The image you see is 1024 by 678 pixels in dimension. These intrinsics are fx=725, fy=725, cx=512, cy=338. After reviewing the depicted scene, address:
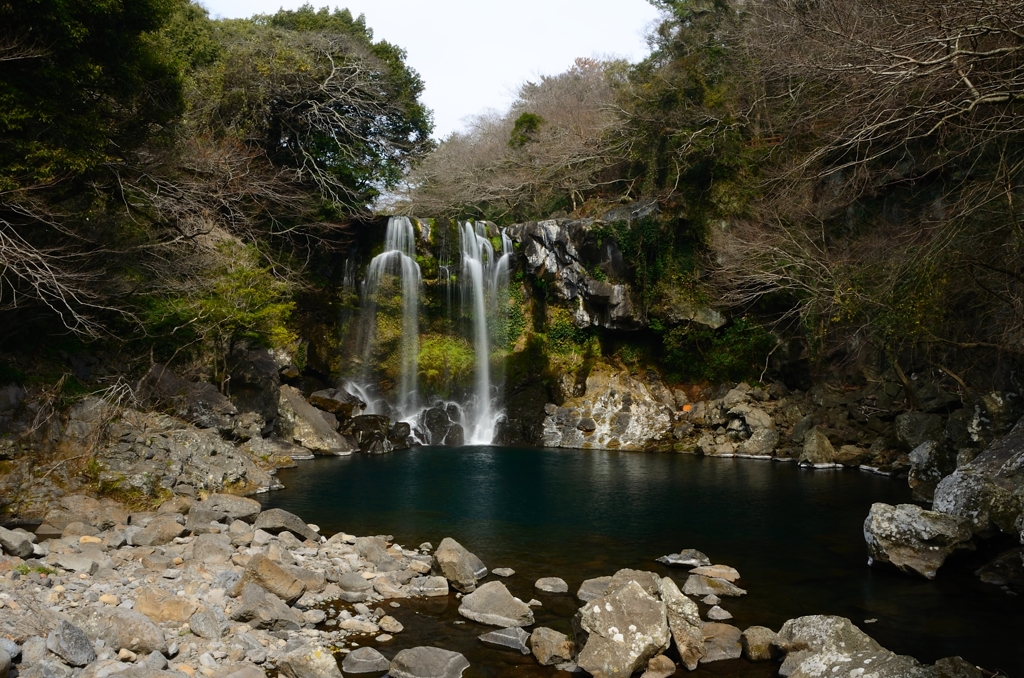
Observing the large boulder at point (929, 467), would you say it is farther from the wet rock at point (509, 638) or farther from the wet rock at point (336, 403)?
the wet rock at point (336, 403)

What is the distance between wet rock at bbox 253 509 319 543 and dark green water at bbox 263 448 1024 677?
857mm

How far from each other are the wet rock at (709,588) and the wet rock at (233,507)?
7.30m

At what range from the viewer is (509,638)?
7598 millimetres

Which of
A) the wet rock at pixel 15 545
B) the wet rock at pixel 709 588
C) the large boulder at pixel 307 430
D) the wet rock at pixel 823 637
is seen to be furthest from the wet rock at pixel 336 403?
the wet rock at pixel 823 637

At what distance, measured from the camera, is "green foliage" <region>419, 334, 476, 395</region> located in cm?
2800

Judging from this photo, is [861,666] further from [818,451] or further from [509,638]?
[818,451]

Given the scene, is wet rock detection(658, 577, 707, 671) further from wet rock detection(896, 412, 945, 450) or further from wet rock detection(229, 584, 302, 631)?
wet rock detection(896, 412, 945, 450)

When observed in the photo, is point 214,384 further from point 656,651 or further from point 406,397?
point 656,651

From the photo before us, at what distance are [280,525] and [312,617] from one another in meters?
3.37

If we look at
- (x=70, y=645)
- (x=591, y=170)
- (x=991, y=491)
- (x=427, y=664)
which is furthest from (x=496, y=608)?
(x=591, y=170)

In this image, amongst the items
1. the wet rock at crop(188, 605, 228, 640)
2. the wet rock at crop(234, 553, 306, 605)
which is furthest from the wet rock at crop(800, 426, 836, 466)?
the wet rock at crop(188, 605, 228, 640)

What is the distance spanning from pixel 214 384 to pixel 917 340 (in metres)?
16.7

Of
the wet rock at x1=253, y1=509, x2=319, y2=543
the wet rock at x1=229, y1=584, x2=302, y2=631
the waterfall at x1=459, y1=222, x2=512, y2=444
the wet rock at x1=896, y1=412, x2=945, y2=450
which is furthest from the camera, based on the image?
the waterfall at x1=459, y1=222, x2=512, y2=444

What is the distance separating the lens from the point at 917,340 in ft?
49.4
